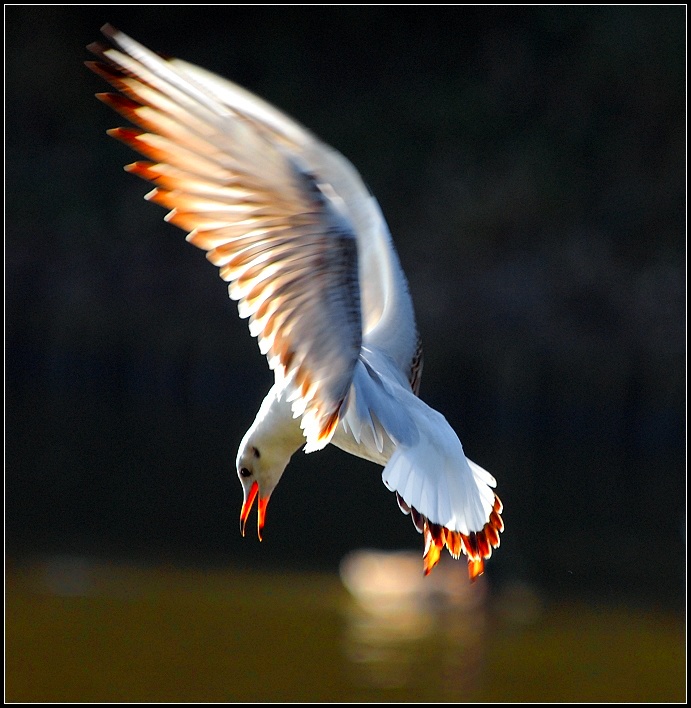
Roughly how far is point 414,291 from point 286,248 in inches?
358

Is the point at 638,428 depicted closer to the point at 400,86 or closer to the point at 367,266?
the point at 400,86

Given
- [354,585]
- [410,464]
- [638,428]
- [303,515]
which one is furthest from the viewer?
[638,428]

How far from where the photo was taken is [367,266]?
9.91 feet

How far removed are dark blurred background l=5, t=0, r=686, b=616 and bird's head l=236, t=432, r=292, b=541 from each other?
5.72 metres

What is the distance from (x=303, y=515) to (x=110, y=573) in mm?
1555

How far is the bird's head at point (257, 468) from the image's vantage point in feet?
8.65

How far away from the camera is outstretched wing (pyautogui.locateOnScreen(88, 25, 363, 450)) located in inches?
84.5

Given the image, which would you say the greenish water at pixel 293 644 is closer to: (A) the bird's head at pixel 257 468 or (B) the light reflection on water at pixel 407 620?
(B) the light reflection on water at pixel 407 620

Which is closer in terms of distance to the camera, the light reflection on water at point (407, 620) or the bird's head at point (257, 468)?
the bird's head at point (257, 468)

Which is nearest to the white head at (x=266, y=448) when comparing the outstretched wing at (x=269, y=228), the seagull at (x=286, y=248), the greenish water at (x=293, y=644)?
the seagull at (x=286, y=248)

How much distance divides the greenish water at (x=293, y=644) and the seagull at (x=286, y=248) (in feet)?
16.3

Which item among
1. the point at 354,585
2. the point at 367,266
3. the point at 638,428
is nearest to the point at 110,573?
the point at 354,585

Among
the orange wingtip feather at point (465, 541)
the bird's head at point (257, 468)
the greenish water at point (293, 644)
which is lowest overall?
the greenish water at point (293, 644)

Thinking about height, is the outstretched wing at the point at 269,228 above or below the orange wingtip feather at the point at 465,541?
above
